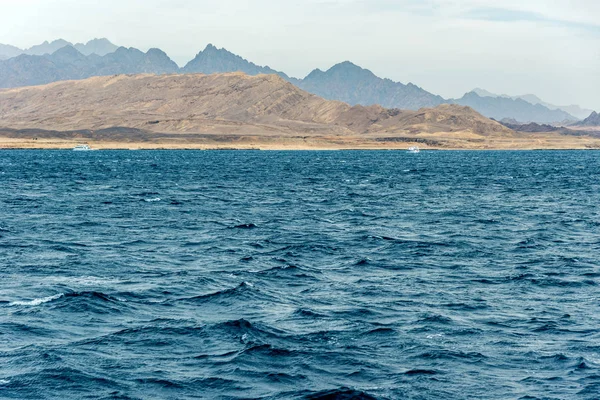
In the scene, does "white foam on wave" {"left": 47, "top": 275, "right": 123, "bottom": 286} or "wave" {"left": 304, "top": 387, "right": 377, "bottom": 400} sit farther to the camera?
"white foam on wave" {"left": 47, "top": 275, "right": 123, "bottom": 286}

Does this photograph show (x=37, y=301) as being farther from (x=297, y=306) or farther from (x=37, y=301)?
(x=297, y=306)

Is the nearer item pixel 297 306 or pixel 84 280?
pixel 297 306

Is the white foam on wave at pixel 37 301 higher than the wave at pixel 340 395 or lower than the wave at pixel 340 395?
higher

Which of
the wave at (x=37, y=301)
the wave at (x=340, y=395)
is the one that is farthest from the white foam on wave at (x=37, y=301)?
the wave at (x=340, y=395)

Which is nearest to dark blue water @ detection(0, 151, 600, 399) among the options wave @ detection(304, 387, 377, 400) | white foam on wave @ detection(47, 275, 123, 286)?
wave @ detection(304, 387, 377, 400)

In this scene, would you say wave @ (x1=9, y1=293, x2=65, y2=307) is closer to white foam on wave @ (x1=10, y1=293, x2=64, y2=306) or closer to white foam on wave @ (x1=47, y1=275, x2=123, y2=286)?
white foam on wave @ (x1=10, y1=293, x2=64, y2=306)

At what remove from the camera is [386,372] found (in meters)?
22.0

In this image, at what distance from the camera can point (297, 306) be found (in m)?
29.4

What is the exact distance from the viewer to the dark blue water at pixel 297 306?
2127cm

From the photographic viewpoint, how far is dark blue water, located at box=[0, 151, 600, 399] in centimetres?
2127

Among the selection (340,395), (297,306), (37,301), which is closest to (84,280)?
(37,301)

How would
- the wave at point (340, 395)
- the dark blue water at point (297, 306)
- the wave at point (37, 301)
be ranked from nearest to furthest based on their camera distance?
the wave at point (340, 395)
the dark blue water at point (297, 306)
the wave at point (37, 301)

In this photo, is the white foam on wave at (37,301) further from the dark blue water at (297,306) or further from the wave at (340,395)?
the wave at (340,395)

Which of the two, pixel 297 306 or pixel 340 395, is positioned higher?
pixel 297 306
